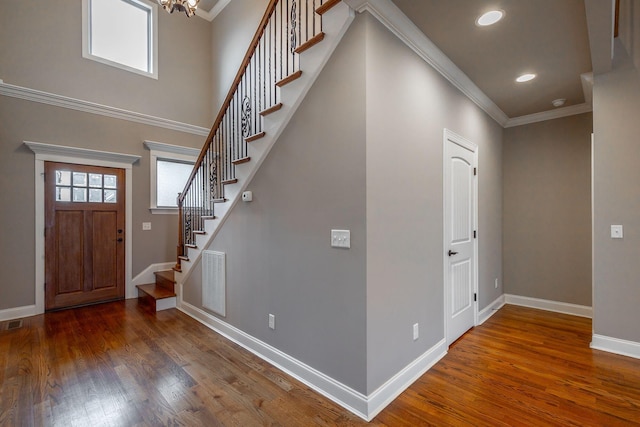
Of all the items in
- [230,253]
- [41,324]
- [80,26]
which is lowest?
[41,324]

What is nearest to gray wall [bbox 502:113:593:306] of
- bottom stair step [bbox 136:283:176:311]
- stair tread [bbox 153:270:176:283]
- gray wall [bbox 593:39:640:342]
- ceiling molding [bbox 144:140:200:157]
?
gray wall [bbox 593:39:640:342]

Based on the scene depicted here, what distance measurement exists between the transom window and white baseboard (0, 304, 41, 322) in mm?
1483

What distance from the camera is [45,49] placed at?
412cm

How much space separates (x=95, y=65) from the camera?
4543 millimetres

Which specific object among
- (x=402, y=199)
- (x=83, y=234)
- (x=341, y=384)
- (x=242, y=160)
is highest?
(x=242, y=160)

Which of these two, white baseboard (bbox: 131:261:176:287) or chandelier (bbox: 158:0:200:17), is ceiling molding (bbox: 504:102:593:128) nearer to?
chandelier (bbox: 158:0:200:17)

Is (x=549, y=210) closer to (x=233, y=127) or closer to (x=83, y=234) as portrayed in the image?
(x=233, y=127)

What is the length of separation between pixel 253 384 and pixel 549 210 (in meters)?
4.37

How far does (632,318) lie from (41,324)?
6407mm

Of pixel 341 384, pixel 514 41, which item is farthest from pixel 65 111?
pixel 514 41

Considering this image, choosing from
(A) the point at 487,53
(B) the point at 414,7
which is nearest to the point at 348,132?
(B) the point at 414,7

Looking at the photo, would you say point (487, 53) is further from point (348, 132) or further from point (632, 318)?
point (632, 318)

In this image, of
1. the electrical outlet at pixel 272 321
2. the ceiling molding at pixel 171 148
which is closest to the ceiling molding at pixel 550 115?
the electrical outlet at pixel 272 321

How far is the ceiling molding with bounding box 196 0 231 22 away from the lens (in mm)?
5620
